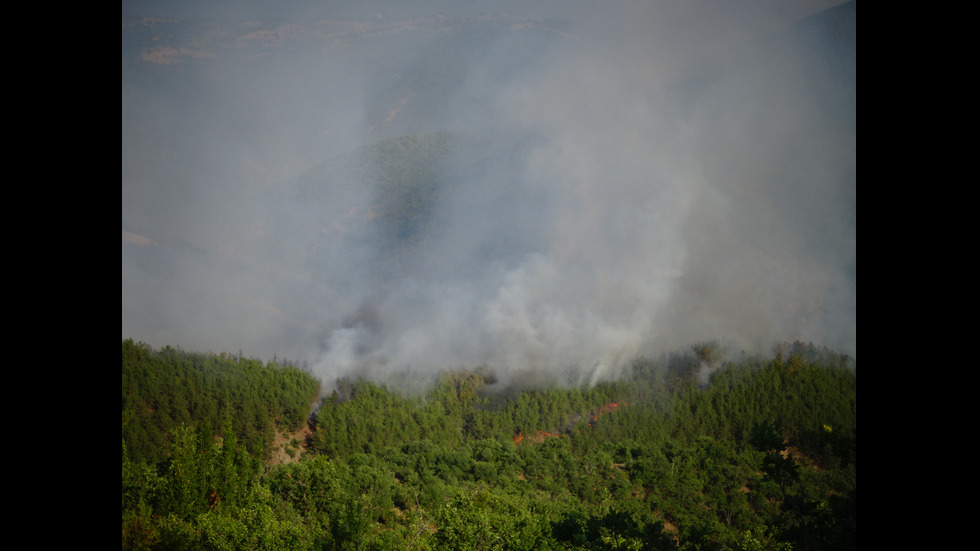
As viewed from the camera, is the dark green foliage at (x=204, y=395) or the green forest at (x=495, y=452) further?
the dark green foliage at (x=204, y=395)

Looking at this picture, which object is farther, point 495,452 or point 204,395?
point 495,452

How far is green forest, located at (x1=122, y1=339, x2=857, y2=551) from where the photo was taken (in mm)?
13625

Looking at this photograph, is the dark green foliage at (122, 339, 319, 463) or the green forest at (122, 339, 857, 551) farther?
the dark green foliage at (122, 339, 319, 463)

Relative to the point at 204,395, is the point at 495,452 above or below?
below

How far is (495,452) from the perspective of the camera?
17.1 metres

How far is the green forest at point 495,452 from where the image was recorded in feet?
44.7
